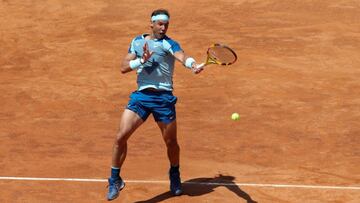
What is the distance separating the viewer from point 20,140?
1309cm

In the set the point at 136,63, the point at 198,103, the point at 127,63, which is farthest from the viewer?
the point at 198,103

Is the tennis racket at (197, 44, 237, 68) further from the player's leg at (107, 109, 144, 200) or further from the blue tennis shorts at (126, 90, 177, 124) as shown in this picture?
the player's leg at (107, 109, 144, 200)

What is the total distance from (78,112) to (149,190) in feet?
13.1

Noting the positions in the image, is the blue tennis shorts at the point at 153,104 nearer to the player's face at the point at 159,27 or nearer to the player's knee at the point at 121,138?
the player's knee at the point at 121,138

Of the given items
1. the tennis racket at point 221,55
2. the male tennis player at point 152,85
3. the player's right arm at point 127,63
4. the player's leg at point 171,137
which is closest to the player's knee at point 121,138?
the male tennis player at point 152,85

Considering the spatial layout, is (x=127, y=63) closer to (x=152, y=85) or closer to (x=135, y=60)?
(x=135, y=60)

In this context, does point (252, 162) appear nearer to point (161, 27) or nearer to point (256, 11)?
point (161, 27)

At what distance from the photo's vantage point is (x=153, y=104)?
33.4 ft

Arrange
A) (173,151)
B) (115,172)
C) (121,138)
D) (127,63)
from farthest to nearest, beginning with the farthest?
(173,151) → (115,172) → (121,138) → (127,63)

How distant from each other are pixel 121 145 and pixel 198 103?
4873 millimetres

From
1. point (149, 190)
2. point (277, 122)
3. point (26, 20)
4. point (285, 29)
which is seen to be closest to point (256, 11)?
point (285, 29)

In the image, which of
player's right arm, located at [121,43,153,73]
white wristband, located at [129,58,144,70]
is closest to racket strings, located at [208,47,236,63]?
player's right arm, located at [121,43,153,73]

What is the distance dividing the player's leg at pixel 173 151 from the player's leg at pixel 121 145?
1.18 feet

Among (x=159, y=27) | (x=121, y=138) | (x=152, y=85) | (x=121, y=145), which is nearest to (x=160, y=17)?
(x=159, y=27)
